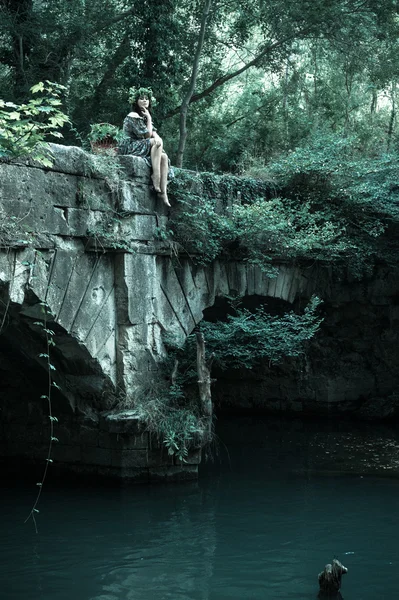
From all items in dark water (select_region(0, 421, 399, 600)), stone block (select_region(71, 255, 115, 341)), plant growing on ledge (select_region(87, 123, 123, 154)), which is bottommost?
dark water (select_region(0, 421, 399, 600))

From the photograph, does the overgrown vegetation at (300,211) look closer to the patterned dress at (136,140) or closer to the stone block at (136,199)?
the stone block at (136,199)

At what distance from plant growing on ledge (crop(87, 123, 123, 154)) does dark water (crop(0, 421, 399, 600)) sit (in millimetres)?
3779

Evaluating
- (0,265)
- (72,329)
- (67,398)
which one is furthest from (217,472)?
(0,265)

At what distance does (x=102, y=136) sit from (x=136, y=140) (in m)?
0.54

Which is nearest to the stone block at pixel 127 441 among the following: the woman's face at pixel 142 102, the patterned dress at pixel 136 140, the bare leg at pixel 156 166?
the bare leg at pixel 156 166

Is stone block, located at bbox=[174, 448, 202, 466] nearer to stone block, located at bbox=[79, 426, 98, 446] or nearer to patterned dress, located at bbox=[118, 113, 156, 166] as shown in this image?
stone block, located at bbox=[79, 426, 98, 446]

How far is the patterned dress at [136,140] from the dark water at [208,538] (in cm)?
378

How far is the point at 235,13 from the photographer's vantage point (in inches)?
619

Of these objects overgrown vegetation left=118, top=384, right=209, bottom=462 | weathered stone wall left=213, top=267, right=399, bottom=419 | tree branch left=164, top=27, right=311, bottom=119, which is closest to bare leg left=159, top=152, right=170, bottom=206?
overgrown vegetation left=118, top=384, right=209, bottom=462

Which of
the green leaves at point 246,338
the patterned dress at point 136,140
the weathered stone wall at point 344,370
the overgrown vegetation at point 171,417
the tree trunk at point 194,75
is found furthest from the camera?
the tree trunk at point 194,75

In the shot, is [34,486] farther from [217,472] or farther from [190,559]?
[190,559]

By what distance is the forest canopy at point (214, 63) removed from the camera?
541 inches

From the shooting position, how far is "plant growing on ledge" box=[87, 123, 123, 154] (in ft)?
28.1

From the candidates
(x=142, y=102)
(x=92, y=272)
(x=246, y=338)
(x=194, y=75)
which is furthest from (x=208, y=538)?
(x=194, y=75)
